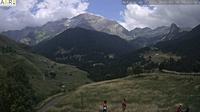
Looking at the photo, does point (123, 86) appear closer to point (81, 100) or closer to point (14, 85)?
point (81, 100)

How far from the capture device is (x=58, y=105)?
95438 millimetres

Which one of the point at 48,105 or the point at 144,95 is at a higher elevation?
the point at 144,95

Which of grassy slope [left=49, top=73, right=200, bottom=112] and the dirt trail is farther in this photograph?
the dirt trail

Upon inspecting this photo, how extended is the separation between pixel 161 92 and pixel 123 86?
18.2 meters

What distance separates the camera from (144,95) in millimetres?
95312

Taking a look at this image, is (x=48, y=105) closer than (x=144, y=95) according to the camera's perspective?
No

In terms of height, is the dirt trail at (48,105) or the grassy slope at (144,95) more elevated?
the grassy slope at (144,95)

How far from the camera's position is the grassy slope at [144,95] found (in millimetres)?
81375

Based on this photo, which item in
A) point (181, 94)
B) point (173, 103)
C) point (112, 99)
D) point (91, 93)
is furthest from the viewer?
point (91, 93)

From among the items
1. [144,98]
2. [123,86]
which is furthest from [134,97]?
[123,86]

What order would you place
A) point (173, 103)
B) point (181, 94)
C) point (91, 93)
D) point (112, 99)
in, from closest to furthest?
point (173, 103) → point (181, 94) → point (112, 99) → point (91, 93)

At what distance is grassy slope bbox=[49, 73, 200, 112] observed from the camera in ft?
267

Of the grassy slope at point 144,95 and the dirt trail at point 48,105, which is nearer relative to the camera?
the grassy slope at point 144,95

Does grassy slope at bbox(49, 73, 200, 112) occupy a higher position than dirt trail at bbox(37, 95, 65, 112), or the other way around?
grassy slope at bbox(49, 73, 200, 112)
